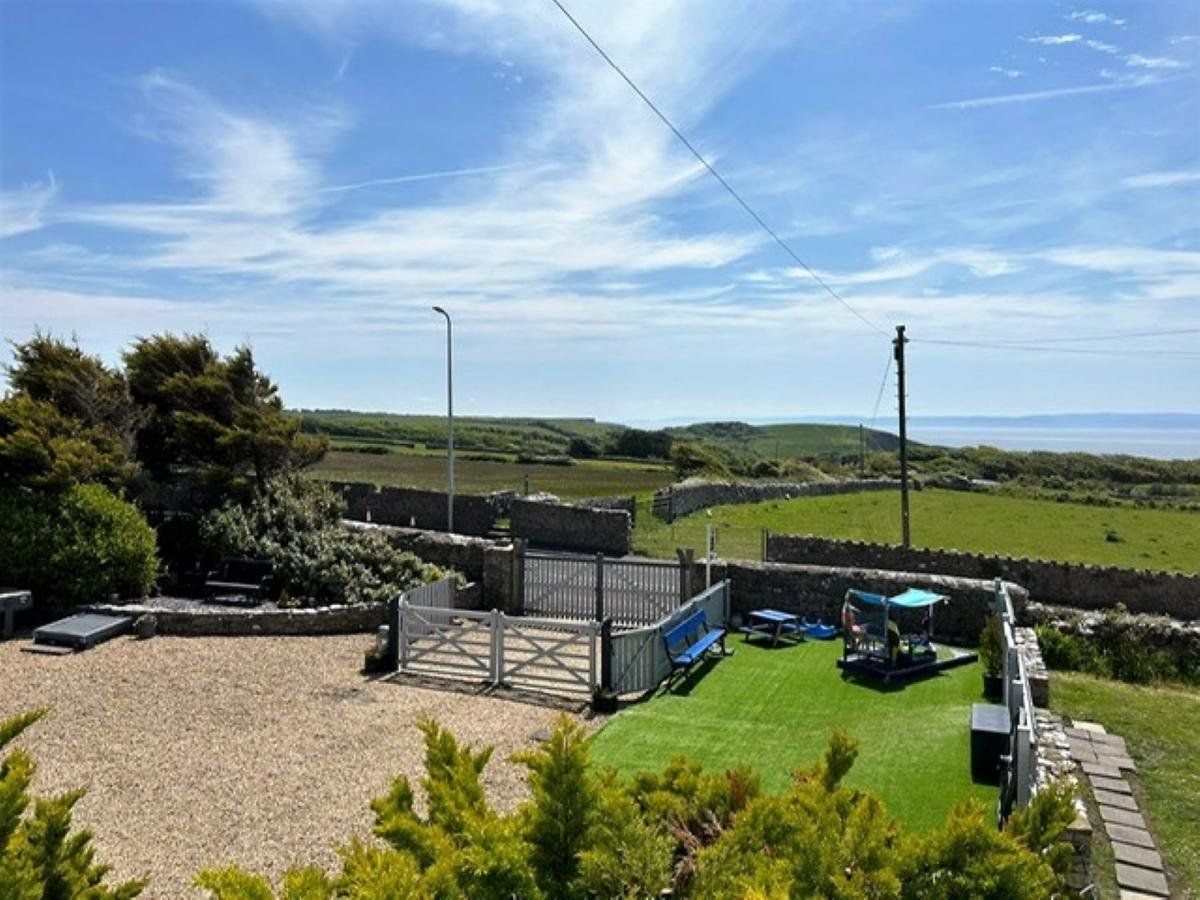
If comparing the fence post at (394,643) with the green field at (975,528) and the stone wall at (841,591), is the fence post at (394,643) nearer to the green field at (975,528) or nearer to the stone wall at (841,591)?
the stone wall at (841,591)

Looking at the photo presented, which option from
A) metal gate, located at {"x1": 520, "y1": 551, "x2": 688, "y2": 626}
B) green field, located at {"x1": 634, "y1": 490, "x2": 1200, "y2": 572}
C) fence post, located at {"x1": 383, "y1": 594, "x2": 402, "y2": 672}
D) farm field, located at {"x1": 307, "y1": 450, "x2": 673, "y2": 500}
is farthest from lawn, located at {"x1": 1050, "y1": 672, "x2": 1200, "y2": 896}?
farm field, located at {"x1": 307, "y1": 450, "x2": 673, "y2": 500}

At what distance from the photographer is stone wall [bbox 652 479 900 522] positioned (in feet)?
111

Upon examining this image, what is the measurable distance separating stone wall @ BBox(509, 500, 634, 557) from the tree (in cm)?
795

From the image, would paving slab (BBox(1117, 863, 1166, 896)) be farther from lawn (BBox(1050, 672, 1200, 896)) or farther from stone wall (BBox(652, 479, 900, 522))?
stone wall (BBox(652, 479, 900, 522))

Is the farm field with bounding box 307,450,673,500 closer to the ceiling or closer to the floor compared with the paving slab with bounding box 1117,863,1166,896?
closer to the ceiling

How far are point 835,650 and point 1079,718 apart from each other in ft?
13.5

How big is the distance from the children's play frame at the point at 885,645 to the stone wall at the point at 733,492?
18194 millimetres

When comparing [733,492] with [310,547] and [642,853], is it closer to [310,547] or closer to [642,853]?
[310,547]

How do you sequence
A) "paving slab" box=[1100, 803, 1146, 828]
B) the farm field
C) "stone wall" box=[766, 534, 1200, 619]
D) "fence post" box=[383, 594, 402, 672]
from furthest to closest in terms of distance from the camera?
the farm field < "stone wall" box=[766, 534, 1200, 619] < "fence post" box=[383, 594, 402, 672] < "paving slab" box=[1100, 803, 1146, 828]

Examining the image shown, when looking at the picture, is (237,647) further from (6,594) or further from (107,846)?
(107,846)

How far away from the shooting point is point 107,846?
7773 mm

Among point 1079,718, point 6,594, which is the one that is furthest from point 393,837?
point 6,594

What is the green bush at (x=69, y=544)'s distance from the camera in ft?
51.5

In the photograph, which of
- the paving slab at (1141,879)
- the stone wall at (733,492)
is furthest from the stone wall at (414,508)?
the paving slab at (1141,879)
